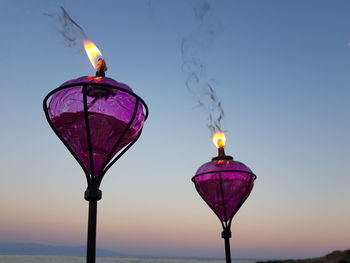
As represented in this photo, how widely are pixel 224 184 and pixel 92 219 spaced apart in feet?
10.6

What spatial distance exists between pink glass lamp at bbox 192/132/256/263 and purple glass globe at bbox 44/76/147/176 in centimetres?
279

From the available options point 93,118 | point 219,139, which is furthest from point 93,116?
point 219,139

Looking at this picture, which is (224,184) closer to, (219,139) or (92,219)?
(219,139)

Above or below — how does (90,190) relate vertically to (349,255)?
above

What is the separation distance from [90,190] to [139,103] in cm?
98

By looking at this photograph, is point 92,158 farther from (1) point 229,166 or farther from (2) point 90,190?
(1) point 229,166

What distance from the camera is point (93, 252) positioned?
275 centimetres

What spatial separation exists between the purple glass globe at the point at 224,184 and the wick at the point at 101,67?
290 cm

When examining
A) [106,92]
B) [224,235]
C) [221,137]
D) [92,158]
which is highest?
[221,137]

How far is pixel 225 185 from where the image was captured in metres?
5.69

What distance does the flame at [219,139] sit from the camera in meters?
6.42

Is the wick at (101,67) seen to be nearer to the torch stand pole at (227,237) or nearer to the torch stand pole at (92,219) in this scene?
the torch stand pole at (92,219)

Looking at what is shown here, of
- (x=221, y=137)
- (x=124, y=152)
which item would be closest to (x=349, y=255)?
(x=221, y=137)

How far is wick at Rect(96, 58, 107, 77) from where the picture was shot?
3.48m
